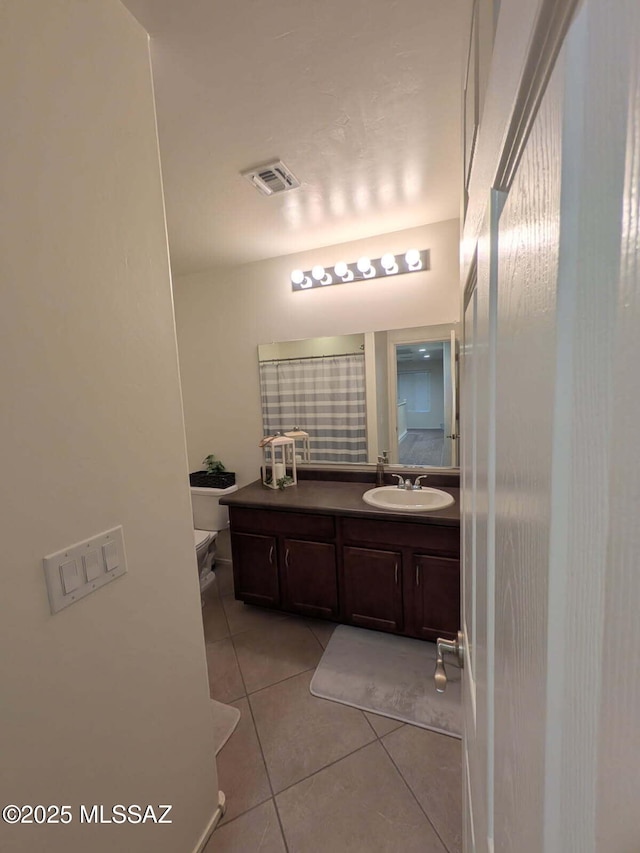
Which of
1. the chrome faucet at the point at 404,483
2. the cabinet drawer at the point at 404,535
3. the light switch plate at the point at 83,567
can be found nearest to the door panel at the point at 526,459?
the light switch plate at the point at 83,567

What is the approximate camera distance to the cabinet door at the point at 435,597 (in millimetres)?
1840

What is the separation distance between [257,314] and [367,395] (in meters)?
1.06

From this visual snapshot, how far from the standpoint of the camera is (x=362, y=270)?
236 cm

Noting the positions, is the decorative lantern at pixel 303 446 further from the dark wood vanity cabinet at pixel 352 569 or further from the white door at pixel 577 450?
the white door at pixel 577 450

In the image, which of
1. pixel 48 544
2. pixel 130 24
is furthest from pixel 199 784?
pixel 130 24

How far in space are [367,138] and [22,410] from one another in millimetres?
1580

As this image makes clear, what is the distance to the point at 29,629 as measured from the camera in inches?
28.1

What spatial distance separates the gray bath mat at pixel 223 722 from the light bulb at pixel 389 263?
8.57 ft

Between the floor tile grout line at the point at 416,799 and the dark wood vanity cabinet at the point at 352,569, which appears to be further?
the dark wood vanity cabinet at the point at 352,569

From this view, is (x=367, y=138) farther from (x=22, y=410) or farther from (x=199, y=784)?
(x=199, y=784)

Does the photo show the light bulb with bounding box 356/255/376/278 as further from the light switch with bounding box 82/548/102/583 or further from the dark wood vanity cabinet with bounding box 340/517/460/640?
the light switch with bounding box 82/548/102/583

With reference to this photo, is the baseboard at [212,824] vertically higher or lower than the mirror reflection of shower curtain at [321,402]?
lower

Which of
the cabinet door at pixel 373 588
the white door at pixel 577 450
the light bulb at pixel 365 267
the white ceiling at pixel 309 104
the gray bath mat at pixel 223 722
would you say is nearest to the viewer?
the white door at pixel 577 450

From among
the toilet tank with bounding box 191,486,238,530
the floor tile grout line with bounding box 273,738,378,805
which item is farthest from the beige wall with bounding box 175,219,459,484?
the floor tile grout line with bounding box 273,738,378,805
